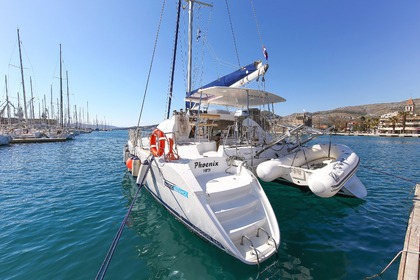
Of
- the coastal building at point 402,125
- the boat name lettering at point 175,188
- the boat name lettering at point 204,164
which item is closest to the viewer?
the boat name lettering at point 175,188

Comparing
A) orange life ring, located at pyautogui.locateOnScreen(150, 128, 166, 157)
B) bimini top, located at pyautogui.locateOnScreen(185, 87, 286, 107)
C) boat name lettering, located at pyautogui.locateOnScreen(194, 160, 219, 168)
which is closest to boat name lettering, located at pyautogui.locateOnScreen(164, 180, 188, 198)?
boat name lettering, located at pyautogui.locateOnScreen(194, 160, 219, 168)

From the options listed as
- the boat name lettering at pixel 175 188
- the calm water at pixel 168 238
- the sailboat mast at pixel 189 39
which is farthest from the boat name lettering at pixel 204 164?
the sailboat mast at pixel 189 39

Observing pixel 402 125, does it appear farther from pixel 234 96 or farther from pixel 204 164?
pixel 204 164

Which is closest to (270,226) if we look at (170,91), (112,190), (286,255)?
(286,255)

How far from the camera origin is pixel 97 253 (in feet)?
14.0

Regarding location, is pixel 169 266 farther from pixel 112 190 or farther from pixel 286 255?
pixel 112 190

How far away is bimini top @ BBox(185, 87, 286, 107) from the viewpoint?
25.7 feet

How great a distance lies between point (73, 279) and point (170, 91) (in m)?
11.0

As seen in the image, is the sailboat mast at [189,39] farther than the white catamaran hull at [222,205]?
Yes

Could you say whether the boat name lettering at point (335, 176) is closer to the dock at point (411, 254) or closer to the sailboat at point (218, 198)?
the dock at point (411, 254)

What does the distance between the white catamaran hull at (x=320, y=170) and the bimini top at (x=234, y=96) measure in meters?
2.79

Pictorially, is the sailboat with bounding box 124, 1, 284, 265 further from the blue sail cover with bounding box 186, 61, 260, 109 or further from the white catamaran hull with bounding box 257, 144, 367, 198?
the blue sail cover with bounding box 186, 61, 260, 109

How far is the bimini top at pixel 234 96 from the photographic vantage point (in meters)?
7.83

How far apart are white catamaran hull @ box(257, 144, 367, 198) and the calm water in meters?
0.88
